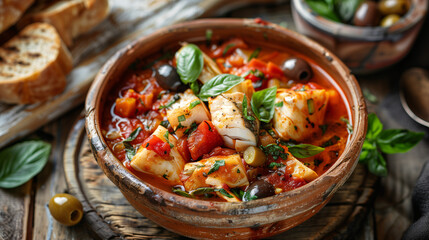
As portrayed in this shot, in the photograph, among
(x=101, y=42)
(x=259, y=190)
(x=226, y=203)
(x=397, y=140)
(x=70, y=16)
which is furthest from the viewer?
(x=101, y=42)

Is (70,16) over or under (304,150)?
over

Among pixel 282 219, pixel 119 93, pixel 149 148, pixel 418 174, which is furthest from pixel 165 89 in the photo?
pixel 418 174

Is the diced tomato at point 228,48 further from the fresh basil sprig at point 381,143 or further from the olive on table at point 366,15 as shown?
the olive on table at point 366,15

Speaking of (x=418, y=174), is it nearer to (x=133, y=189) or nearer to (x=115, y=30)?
(x=133, y=189)

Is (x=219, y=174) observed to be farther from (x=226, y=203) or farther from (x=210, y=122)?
(x=210, y=122)

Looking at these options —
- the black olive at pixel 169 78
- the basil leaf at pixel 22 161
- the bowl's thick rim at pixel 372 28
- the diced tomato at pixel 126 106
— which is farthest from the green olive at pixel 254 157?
the bowl's thick rim at pixel 372 28

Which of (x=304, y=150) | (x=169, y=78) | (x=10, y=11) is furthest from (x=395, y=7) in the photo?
(x=10, y=11)

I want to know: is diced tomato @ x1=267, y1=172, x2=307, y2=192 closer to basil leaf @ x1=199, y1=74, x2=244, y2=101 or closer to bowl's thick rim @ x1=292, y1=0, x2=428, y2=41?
basil leaf @ x1=199, y1=74, x2=244, y2=101
